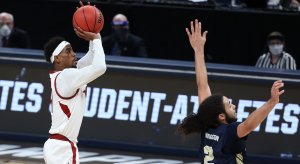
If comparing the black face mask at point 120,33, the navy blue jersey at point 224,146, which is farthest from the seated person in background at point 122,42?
the navy blue jersey at point 224,146

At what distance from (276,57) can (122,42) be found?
245cm

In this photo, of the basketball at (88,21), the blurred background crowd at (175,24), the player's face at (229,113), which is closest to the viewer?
the player's face at (229,113)

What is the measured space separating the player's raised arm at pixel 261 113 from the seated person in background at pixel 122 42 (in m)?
7.43

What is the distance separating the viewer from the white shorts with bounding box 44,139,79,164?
311 inches

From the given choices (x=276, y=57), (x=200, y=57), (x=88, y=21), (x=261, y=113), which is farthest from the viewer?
(x=276, y=57)

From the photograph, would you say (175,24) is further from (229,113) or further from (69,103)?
(229,113)

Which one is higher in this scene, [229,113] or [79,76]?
[79,76]

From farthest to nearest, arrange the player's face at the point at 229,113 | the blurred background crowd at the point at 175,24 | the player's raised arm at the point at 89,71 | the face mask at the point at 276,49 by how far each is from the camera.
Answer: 1. the blurred background crowd at the point at 175,24
2. the face mask at the point at 276,49
3. the player's raised arm at the point at 89,71
4. the player's face at the point at 229,113

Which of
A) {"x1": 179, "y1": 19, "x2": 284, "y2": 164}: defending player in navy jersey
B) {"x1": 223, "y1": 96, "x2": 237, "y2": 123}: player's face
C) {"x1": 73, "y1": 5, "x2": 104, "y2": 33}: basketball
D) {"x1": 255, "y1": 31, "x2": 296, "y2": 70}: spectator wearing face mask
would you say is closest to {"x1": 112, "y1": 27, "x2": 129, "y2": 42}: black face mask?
{"x1": 255, "y1": 31, "x2": 296, "y2": 70}: spectator wearing face mask

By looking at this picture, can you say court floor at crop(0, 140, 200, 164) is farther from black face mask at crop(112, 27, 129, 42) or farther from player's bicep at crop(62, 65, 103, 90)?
player's bicep at crop(62, 65, 103, 90)

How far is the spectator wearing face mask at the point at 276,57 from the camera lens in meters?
13.1

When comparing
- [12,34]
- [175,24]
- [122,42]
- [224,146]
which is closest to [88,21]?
[224,146]

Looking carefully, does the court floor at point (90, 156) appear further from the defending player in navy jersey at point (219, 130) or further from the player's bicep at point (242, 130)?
the player's bicep at point (242, 130)

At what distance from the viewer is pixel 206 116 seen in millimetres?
6734
